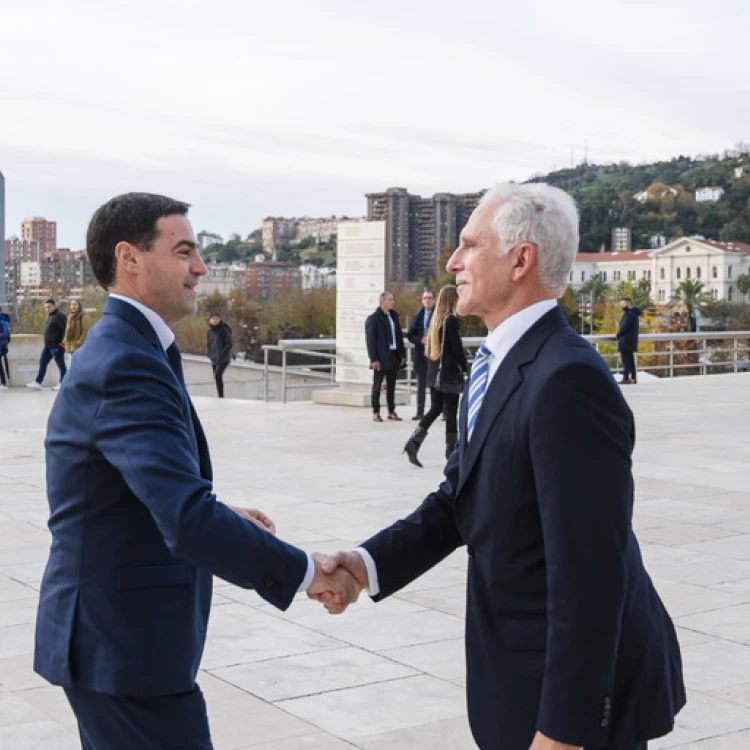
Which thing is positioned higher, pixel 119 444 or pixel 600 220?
pixel 600 220

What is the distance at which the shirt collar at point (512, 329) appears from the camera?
227 cm

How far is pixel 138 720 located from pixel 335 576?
1.82 feet

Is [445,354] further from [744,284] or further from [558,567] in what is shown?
[744,284]

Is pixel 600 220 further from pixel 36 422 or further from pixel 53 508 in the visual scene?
pixel 53 508

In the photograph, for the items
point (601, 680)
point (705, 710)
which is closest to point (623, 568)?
point (601, 680)

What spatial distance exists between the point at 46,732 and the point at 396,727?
1186 mm

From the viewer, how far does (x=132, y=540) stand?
2.17 m

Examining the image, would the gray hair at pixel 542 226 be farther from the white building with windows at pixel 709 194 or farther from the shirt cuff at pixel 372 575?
the white building with windows at pixel 709 194

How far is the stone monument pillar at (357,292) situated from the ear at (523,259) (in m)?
13.6

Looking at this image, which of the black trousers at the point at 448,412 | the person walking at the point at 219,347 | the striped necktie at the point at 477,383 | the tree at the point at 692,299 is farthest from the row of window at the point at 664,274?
the striped necktie at the point at 477,383

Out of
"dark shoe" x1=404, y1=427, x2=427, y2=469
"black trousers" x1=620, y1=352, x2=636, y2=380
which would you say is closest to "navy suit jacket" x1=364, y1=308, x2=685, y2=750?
"dark shoe" x1=404, y1=427, x2=427, y2=469

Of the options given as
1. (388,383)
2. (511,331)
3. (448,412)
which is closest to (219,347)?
(388,383)

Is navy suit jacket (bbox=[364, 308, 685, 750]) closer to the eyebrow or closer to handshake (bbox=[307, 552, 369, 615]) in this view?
handshake (bbox=[307, 552, 369, 615])

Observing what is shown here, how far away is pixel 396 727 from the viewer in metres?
4.07
